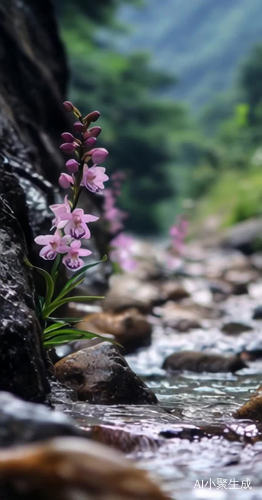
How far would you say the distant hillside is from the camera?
5654 centimetres

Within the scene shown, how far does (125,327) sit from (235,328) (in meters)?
1.07

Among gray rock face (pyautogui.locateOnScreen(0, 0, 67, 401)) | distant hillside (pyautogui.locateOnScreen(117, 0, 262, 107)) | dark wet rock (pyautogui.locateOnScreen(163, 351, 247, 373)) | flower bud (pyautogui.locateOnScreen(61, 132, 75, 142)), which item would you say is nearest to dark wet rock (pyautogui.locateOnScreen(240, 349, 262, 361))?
dark wet rock (pyautogui.locateOnScreen(163, 351, 247, 373))

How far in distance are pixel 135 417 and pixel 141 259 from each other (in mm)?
8096

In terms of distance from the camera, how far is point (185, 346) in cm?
443

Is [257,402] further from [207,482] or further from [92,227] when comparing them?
[92,227]

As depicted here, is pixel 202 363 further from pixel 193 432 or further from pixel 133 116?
pixel 133 116

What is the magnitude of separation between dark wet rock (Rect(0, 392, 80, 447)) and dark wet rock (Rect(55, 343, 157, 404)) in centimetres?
116

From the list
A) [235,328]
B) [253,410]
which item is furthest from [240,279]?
[253,410]

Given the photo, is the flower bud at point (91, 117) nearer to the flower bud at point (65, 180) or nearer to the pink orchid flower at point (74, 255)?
the flower bud at point (65, 180)

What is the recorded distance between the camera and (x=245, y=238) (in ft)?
41.0

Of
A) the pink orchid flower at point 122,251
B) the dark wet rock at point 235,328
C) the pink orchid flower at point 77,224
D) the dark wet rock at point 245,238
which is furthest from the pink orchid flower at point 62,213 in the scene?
the dark wet rock at point 245,238

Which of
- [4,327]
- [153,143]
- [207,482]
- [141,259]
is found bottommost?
[207,482]

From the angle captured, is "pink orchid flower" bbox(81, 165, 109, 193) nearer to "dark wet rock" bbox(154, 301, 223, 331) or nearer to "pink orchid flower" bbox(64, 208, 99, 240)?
"pink orchid flower" bbox(64, 208, 99, 240)

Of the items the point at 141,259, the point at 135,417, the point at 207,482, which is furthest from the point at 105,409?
the point at 141,259
